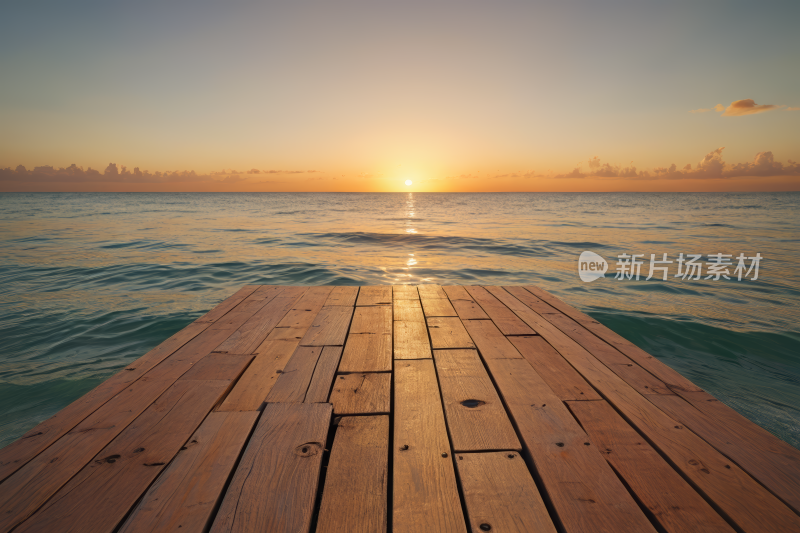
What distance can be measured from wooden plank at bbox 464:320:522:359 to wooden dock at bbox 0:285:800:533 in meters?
0.03

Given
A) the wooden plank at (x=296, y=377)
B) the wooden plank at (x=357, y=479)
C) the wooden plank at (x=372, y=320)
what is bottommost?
the wooden plank at (x=357, y=479)

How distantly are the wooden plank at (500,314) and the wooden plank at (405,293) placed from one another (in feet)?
2.34

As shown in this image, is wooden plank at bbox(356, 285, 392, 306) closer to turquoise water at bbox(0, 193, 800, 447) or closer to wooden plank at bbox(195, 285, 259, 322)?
wooden plank at bbox(195, 285, 259, 322)

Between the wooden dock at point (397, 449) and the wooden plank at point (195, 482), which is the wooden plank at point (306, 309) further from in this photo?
the wooden plank at point (195, 482)

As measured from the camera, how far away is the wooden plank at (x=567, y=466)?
1386 mm

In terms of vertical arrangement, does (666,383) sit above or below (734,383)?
above

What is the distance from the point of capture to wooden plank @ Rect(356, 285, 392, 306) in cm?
417

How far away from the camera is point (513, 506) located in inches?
56.4

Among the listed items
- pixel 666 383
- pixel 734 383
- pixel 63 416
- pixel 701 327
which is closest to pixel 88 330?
pixel 63 416

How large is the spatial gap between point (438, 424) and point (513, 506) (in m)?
0.57

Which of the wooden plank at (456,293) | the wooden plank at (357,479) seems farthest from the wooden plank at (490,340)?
the wooden plank at (357,479)

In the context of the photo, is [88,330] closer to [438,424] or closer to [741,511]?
[438,424]

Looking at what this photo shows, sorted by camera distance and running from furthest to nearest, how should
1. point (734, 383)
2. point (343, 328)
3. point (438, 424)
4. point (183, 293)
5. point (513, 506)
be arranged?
point (183, 293) → point (734, 383) → point (343, 328) → point (438, 424) → point (513, 506)

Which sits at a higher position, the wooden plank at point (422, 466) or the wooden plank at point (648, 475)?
the wooden plank at point (422, 466)
